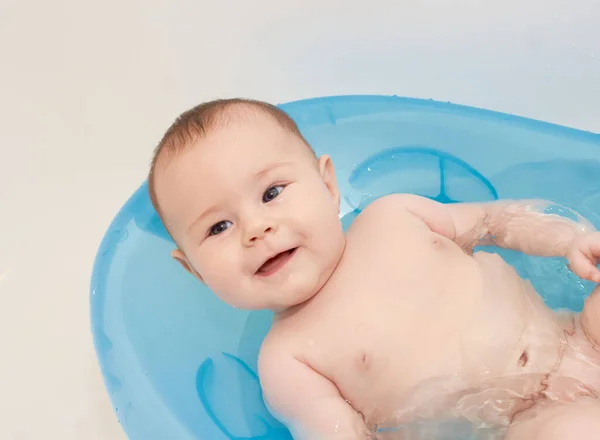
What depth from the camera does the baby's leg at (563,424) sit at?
26.8 inches

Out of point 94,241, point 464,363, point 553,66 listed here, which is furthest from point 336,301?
point 553,66

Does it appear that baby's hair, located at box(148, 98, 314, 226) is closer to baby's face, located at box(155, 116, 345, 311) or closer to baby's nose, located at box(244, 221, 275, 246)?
baby's face, located at box(155, 116, 345, 311)

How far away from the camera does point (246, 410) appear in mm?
1010

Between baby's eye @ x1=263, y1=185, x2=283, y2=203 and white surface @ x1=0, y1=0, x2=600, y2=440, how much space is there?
0.62 meters

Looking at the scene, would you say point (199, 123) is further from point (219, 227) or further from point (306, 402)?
point (306, 402)

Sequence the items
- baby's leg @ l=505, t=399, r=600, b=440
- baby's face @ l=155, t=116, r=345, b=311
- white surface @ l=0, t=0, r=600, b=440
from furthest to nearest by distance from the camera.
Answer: white surface @ l=0, t=0, r=600, b=440 < baby's face @ l=155, t=116, r=345, b=311 < baby's leg @ l=505, t=399, r=600, b=440

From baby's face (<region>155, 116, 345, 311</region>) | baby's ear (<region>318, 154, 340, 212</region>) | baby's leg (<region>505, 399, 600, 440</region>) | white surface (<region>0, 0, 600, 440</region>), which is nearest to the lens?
baby's leg (<region>505, 399, 600, 440</region>)

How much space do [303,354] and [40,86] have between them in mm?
Answer: 961

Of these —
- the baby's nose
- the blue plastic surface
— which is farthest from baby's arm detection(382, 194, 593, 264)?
the baby's nose

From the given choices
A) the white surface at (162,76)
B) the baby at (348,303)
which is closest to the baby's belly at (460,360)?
the baby at (348,303)

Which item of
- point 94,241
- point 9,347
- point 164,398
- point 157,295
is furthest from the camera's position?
point 94,241

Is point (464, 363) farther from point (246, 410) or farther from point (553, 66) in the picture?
point (553, 66)

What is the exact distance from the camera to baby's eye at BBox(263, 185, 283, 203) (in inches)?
32.4

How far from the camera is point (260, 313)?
1.13 metres
